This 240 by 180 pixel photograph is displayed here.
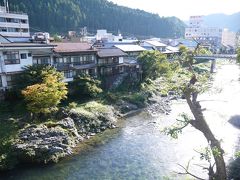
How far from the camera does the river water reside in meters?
20.5

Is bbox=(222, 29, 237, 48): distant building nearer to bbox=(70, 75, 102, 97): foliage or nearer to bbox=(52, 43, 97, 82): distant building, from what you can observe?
bbox=(52, 43, 97, 82): distant building

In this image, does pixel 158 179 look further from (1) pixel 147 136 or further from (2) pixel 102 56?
(2) pixel 102 56

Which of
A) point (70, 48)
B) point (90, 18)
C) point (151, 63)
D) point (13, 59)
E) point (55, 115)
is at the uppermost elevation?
point (90, 18)

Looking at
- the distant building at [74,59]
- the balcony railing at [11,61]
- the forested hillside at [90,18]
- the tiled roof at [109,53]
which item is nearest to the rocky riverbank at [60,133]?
the distant building at [74,59]

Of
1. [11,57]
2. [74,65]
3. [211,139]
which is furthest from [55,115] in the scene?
[211,139]

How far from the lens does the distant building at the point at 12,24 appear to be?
5969 centimetres

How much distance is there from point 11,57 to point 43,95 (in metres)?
7.65

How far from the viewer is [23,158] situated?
21891 millimetres

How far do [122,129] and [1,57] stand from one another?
1572cm

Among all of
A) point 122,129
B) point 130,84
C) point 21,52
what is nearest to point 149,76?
point 130,84

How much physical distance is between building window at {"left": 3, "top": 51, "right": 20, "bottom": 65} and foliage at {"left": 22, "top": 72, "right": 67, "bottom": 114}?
4.82m

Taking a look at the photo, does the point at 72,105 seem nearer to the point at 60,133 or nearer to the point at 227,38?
the point at 60,133

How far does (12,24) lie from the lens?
62.4m

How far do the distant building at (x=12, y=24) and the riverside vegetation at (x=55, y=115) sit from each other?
111 feet
